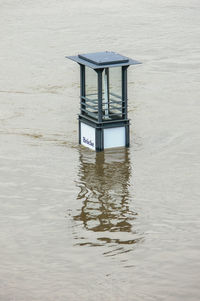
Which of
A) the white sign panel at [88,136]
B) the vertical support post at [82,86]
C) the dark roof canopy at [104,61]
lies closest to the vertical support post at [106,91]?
the dark roof canopy at [104,61]

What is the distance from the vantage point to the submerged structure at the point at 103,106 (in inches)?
761

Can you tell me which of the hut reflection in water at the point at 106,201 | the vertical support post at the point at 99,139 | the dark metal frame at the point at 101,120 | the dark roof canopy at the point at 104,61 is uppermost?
the dark roof canopy at the point at 104,61

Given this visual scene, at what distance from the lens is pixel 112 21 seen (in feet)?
119

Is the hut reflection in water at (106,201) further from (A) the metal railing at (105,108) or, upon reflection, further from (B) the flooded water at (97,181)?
(A) the metal railing at (105,108)

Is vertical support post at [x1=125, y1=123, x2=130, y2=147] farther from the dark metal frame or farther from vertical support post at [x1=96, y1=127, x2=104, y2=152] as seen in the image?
vertical support post at [x1=96, y1=127, x2=104, y2=152]

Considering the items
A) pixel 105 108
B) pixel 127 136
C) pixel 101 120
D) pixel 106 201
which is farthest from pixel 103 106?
pixel 106 201

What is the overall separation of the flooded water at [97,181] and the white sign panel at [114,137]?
0.84 feet

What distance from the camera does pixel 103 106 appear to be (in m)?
20.4

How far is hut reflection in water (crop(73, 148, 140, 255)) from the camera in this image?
14.7m

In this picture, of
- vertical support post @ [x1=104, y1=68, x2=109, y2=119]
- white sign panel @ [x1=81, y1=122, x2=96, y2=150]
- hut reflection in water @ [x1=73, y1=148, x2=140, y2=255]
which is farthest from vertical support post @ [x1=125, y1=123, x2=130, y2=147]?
white sign panel @ [x1=81, y1=122, x2=96, y2=150]

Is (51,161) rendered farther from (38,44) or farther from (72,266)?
(38,44)

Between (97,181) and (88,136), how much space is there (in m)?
2.48

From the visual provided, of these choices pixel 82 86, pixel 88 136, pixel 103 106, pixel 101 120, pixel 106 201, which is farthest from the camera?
pixel 103 106

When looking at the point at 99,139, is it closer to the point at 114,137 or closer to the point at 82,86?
the point at 114,137
